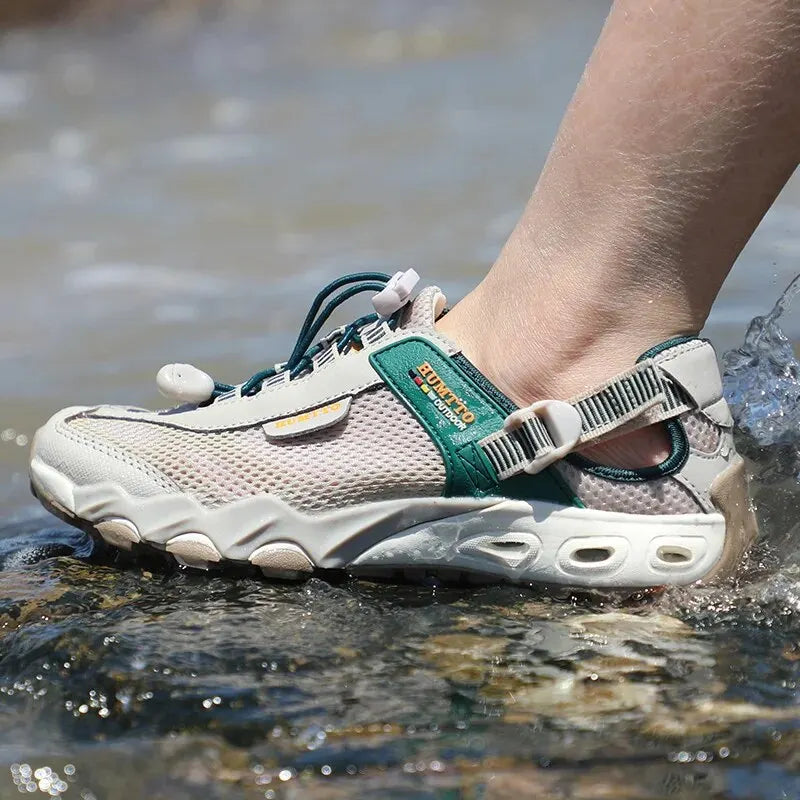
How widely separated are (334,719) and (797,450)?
0.99m

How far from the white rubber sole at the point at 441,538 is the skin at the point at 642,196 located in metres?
0.11

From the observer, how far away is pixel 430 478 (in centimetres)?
156

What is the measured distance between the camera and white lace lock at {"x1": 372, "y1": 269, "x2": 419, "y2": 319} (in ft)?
5.43

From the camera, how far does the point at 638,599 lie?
1592mm

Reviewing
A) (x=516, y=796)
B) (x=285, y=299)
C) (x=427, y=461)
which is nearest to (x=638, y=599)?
(x=427, y=461)

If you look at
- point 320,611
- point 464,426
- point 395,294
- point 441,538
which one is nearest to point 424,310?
point 395,294

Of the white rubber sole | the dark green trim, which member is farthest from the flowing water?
the dark green trim

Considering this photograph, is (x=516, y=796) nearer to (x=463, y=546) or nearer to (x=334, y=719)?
(x=334, y=719)

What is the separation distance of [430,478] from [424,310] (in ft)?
0.80

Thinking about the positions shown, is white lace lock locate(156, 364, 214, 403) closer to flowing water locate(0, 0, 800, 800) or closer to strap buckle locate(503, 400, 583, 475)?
flowing water locate(0, 0, 800, 800)

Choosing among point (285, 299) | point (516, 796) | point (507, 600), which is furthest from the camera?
point (285, 299)

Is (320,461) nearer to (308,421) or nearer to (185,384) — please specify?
(308,421)

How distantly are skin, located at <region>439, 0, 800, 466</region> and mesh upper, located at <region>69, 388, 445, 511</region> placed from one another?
0.14m

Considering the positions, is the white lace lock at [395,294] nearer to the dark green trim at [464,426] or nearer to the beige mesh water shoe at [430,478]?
the beige mesh water shoe at [430,478]
